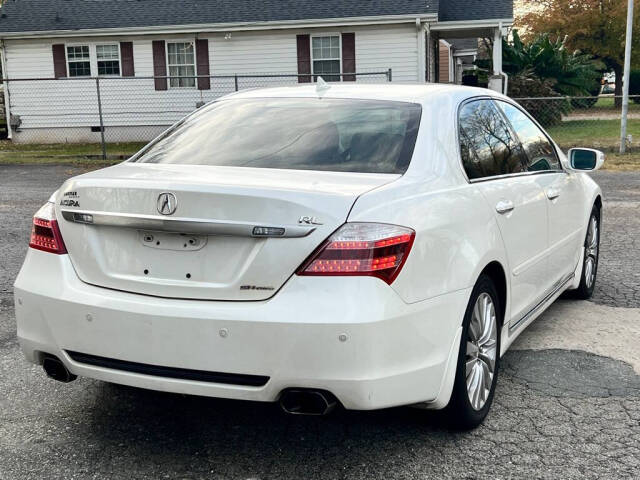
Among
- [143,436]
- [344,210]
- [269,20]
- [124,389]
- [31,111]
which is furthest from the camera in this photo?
[31,111]

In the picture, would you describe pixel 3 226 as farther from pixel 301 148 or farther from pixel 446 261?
pixel 446 261

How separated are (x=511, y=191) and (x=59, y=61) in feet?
76.3

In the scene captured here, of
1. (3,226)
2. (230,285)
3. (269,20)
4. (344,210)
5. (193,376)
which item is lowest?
(3,226)

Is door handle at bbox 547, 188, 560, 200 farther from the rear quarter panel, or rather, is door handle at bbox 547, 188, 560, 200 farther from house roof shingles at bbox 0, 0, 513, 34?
house roof shingles at bbox 0, 0, 513, 34

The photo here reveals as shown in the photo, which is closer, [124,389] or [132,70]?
[124,389]

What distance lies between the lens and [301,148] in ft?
12.5

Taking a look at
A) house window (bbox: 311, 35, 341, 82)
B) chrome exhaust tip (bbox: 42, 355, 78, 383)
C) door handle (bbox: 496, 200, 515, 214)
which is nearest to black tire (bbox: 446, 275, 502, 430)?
door handle (bbox: 496, 200, 515, 214)

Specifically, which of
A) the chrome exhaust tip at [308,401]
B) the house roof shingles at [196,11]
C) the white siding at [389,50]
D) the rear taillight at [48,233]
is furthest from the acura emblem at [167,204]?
the white siding at [389,50]

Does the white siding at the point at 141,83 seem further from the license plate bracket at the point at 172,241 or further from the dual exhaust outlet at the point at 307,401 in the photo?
the dual exhaust outlet at the point at 307,401

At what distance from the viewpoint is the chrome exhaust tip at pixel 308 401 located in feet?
10.0

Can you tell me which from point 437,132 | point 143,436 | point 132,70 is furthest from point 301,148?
point 132,70

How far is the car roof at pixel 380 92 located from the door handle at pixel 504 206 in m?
0.60

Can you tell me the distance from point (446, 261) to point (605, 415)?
122 centimetres

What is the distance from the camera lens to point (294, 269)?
3023 millimetres
